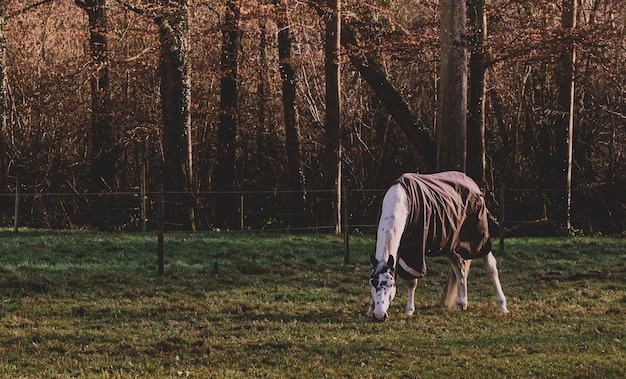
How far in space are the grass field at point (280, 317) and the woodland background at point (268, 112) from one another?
6173 millimetres

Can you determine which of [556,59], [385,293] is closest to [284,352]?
[385,293]

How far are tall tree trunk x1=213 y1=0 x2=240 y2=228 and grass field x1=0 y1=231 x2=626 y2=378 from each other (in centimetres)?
802

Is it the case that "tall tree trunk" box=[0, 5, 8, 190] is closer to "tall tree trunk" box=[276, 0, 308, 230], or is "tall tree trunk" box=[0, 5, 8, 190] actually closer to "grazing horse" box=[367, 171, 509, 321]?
"tall tree trunk" box=[276, 0, 308, 230]

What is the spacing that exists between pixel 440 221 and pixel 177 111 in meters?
14.0

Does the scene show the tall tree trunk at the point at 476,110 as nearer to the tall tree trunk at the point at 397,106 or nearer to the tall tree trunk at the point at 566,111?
the tall tree trunk at the point at 397,106

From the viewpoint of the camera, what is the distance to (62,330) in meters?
9.65

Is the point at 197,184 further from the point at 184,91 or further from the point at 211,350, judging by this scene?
→ the point at 211,350

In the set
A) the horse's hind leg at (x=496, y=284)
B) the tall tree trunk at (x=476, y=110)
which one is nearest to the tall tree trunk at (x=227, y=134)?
the tall tree trunk at (x=476, y=110)

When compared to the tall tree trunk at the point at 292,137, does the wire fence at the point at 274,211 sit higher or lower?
lower

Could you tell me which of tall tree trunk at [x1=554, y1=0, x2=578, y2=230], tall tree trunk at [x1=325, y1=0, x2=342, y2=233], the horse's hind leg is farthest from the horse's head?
tall tree trunk at [x1=554, y1=0, x2=578, y2=230]

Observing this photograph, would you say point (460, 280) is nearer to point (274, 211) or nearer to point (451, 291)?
point (451, 291)

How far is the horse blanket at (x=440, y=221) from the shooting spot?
9.83m

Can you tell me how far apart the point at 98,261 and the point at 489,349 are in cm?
875

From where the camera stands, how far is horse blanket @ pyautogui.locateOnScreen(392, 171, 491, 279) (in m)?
9.83
